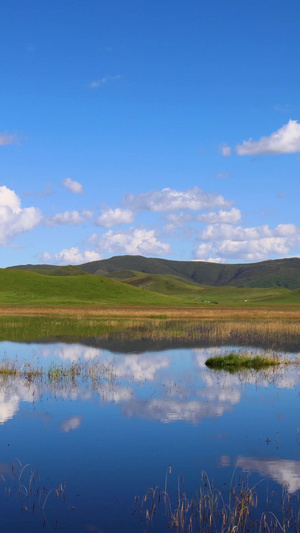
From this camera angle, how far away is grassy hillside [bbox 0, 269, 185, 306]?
144m

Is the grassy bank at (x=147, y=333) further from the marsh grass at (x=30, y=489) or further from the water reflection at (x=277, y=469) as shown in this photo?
the marsh grass at (x=30, y=489)

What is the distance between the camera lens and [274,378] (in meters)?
30.1

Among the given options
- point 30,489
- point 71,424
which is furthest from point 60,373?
point 30,489

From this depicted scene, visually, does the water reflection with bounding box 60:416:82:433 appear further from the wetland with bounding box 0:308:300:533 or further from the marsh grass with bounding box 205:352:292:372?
the marsh grass with bounding box 205:352:292:372

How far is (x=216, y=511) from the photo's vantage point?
41.6 feet

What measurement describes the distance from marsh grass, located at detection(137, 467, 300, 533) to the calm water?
0.64 ft

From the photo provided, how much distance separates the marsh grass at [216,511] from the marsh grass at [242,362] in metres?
20.2

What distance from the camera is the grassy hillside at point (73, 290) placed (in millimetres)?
143875

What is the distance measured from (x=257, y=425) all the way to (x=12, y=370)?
51.6 ft

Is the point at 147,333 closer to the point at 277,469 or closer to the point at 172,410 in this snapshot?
the point at 172,410

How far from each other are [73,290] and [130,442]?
14465 cm

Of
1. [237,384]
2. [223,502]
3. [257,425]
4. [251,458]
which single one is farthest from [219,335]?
[223,502]

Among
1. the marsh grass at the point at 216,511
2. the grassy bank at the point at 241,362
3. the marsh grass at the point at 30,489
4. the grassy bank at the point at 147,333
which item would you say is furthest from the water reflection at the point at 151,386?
the grassy bank at the point at 147,333

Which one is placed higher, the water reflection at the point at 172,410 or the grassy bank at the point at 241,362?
the grassy bank at the point at 241,362
